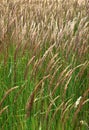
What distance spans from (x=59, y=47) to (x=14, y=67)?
1.07 ft

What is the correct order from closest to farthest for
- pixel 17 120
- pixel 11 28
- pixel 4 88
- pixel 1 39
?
pixel 17 120 → pixel 4 88 → pixel 1 39 → pixel 11 28

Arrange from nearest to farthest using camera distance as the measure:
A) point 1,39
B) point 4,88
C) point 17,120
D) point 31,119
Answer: point 31,119 → point 17,120 → point 4,88 → point 1,39

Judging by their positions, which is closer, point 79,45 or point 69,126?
point 69,126

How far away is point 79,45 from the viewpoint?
1.96m

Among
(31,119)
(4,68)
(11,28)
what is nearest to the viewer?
(31,119)

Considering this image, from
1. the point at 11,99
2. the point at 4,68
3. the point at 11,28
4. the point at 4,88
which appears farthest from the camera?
the point at 11,28

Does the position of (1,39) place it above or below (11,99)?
above

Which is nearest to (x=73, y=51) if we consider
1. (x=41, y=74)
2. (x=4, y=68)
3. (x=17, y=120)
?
(x=41, y=74)

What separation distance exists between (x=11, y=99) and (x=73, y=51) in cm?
47

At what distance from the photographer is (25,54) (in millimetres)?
2148

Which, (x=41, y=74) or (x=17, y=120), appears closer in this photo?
(x=17, y=120)

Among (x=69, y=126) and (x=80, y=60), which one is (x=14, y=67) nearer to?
(x=80, y=60)

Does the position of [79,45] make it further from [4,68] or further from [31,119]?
[31,119]

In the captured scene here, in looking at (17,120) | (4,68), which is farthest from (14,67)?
(17,120)
